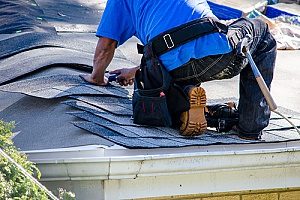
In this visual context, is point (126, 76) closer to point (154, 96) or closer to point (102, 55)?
point (102, 55)

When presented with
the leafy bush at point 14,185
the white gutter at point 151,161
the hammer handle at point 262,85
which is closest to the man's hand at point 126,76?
the hammer handle at point 262,85

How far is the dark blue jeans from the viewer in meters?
4.18

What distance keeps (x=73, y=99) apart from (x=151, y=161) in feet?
2.98

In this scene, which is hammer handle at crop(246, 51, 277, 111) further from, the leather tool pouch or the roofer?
the leather tool pouch

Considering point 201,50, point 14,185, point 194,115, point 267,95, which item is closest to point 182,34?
point 201,50

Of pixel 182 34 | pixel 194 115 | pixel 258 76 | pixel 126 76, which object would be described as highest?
pixel 182 34

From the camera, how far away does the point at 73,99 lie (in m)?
4.31

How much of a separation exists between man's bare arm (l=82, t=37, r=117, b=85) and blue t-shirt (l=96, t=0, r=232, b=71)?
0.21ft

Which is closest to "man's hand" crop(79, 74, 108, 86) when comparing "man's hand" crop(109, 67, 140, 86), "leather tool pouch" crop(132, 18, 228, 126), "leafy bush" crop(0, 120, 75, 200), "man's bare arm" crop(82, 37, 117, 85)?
"man's bare arm" crop(82, 37, 117, 85)

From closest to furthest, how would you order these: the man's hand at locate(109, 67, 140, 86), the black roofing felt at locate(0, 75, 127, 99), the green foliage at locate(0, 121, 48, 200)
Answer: the green foliage at locate(0, 121, 48, 200)
the black roofing felt at locate(0, 75, 127, 99)
the man's hand at locate(109, 67, 140, 86)

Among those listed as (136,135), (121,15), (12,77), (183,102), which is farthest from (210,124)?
(12,77)

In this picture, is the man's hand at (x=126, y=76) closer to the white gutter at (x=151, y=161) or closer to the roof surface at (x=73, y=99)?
the roof surface at (x=73, y=99)

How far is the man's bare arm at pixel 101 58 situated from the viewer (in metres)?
4.65

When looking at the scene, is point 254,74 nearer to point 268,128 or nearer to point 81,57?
point 268,128
